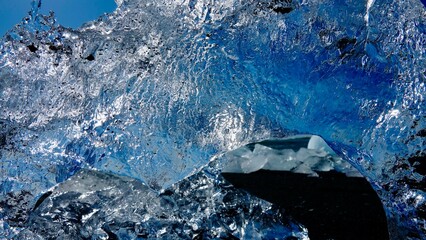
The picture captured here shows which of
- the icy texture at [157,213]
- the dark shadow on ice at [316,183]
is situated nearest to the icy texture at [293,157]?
the dark shadow on ice at [316,183]

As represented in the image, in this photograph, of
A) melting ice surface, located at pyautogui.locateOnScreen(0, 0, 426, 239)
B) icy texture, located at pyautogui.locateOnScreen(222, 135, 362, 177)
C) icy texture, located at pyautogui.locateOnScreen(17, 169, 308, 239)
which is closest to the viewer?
melting ice surface, located at pyautogui.locateOnScreen(0, 0, 426, 239)

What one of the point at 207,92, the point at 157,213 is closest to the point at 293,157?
the point at 207,92

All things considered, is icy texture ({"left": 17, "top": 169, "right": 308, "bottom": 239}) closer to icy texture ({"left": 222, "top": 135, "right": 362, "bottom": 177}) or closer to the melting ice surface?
the melting ice surface

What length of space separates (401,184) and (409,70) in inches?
19.4

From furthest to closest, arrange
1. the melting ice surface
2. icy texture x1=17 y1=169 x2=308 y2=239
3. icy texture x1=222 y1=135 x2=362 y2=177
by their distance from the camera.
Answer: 1. icy texture x1=17 y1=169 x2=308 y2=239
2. icy texture x1=222 y1=135 x2=362 y2=177
3. the melting ice surface

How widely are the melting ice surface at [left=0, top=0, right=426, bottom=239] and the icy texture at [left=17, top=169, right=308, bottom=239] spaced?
0.03m

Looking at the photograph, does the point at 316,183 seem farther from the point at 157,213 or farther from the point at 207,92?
the point at 157,213

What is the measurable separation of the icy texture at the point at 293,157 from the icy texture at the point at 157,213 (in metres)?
0.23

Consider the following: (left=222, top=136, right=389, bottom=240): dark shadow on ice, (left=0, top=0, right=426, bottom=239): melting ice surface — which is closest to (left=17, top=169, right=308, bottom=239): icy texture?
(left=0, top=0, right=426, bottom=239): melting ice surface

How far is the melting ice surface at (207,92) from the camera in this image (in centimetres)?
140

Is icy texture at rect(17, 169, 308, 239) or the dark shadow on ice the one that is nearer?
the dark shadow on ice

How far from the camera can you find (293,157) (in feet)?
5.20

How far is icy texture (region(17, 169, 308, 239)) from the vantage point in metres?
1.73

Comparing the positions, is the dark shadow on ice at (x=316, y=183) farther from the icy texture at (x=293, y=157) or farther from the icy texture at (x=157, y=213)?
the icy texture at (x=157, y=213)
